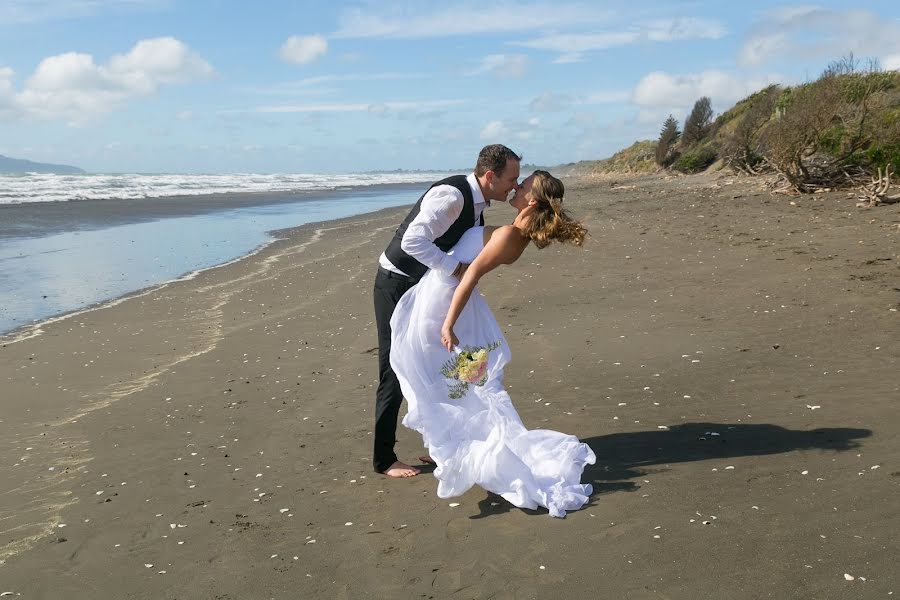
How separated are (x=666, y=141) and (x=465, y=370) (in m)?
44.3

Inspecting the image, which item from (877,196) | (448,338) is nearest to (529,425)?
(448,338)

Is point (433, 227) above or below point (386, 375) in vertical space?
above

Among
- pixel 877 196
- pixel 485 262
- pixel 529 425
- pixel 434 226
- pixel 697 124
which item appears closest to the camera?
pixel 485 262

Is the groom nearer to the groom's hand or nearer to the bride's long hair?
the groom's hand

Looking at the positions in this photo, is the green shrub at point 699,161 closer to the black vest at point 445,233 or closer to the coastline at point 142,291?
the coastline at point 142,291

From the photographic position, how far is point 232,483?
5.32m

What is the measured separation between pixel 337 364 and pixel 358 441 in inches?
90.1

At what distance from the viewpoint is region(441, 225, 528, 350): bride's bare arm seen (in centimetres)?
447

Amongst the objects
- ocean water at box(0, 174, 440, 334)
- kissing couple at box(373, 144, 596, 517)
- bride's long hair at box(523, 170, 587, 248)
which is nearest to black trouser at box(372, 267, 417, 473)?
kissing couple at box(373, 144, 596, 517)

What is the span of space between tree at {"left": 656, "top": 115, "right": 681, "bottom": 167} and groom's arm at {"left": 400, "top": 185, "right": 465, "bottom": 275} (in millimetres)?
42339

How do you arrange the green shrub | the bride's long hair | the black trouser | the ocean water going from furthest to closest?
the green shrub, the ocean water, the black trouser, the bride's long hair

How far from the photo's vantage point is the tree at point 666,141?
44.9m

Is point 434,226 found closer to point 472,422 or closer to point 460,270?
point 460,270

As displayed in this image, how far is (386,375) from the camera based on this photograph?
519 centimetres
